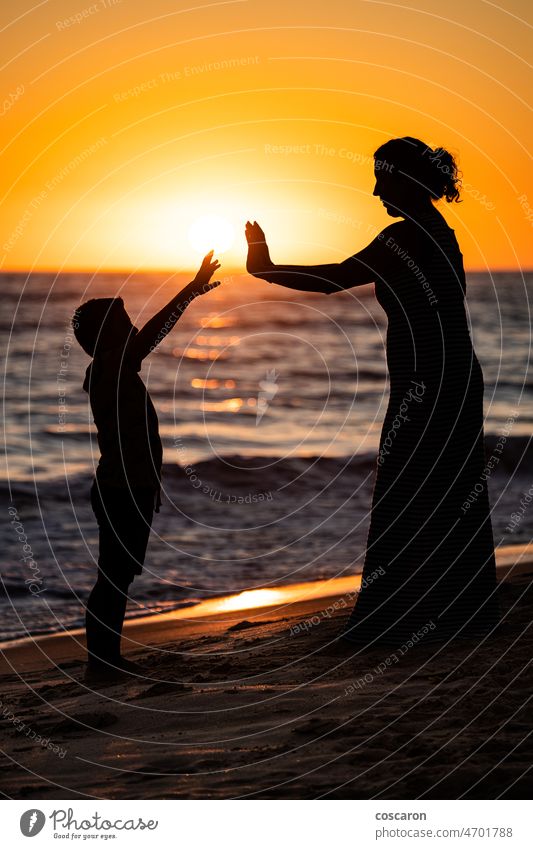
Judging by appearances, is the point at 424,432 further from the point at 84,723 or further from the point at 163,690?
the point at 84,723

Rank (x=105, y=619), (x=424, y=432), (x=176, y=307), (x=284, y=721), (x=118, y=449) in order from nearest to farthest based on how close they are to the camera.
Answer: (x=284, y=721) → (x=176, y=307) → (x=424, y=432) → (x=118, y=449) → (x=105, y=619)

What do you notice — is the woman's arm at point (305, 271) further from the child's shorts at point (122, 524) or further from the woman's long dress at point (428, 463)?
the child's shorts at point (122, 524)

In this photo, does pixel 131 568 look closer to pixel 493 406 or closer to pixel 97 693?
pixel 97 693

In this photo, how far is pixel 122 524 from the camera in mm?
5688

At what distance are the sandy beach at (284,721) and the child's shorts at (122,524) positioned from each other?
0.58 metres

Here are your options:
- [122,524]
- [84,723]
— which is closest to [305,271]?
[122,524]

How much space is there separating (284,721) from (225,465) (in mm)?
11383

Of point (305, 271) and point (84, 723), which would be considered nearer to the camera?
point (84, 723)

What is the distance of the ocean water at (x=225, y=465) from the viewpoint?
932 cm

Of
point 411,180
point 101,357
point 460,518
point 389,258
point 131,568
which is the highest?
point 411,180

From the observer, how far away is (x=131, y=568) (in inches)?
226

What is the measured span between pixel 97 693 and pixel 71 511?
6931 mm

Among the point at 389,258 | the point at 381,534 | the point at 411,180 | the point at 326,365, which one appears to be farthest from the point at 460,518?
the point at 326,365

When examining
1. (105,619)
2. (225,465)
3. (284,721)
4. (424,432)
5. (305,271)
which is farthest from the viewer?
(225,465)
